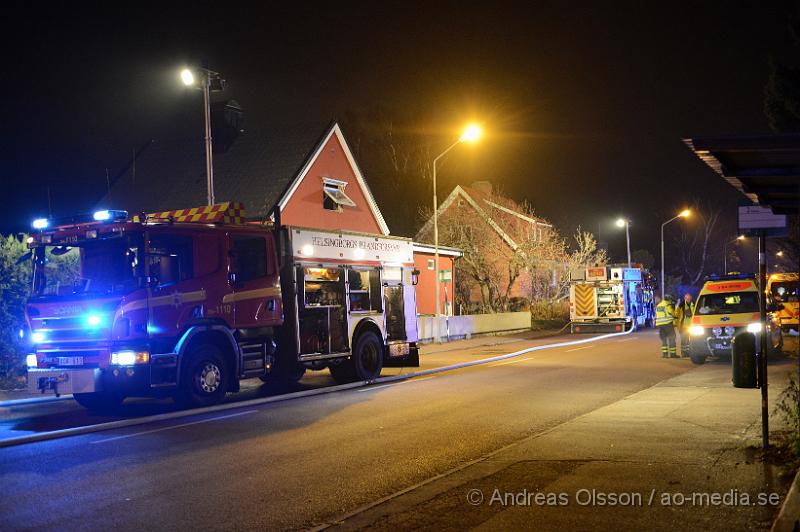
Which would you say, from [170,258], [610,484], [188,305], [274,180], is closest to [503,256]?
[274,180]

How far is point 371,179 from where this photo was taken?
5338cm

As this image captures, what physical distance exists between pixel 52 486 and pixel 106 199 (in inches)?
1173

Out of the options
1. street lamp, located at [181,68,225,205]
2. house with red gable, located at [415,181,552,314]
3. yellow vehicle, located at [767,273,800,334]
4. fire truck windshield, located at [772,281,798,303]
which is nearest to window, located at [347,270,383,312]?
street lamp, located at [181,68,225,205]

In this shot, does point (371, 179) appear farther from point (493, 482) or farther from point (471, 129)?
point (493, 482)

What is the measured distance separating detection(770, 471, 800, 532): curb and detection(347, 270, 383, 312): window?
11212 mm

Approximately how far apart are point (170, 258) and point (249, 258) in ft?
5.79

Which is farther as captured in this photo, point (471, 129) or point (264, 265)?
point (471, 129)

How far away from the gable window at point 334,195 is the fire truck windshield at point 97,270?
1821 cm

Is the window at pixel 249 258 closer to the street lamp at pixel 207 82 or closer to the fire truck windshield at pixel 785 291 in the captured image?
the street lamp at pixel 207 82

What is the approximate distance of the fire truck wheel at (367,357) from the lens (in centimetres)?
1652

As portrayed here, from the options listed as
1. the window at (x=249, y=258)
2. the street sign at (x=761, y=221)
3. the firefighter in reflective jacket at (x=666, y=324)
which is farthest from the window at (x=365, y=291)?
the street sign at (x=761, y=221)

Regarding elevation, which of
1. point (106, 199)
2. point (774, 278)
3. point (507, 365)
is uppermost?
point (106, 199)

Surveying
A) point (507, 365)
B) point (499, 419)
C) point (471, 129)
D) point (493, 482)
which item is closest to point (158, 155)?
point (471, 129)

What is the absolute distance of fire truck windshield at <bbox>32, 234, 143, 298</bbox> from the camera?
1242 cm
